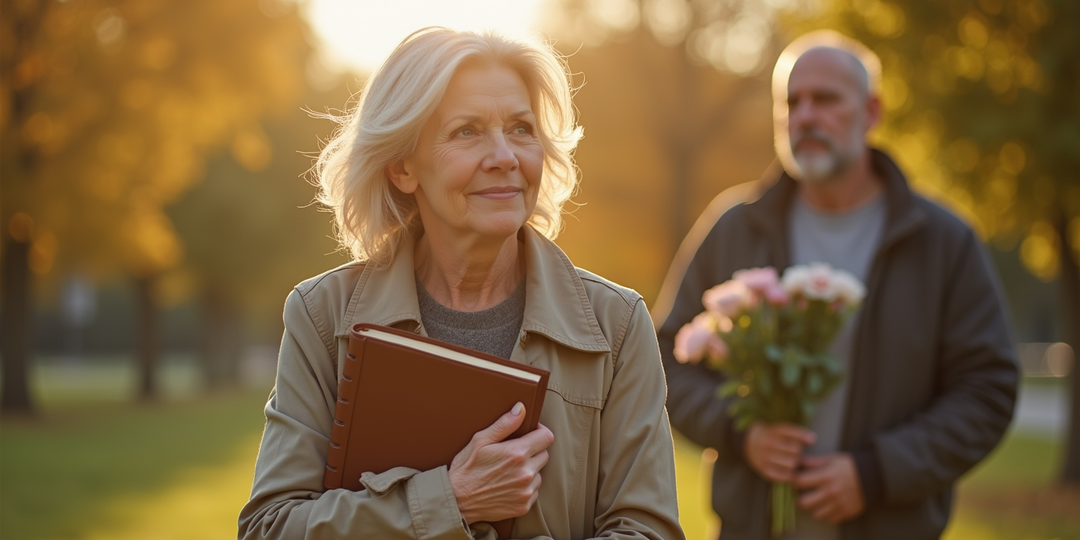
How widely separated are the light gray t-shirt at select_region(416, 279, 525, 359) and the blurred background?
817mm

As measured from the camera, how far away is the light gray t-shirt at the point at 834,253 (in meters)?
4.44

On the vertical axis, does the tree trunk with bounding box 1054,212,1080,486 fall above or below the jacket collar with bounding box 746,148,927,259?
below

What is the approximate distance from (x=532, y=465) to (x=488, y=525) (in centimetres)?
20

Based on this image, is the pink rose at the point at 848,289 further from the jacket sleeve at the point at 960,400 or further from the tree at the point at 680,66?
the tree at the point at 680,66

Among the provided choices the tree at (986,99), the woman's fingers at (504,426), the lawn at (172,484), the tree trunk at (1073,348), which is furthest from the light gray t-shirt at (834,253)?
the tree trunk at (1073,348)

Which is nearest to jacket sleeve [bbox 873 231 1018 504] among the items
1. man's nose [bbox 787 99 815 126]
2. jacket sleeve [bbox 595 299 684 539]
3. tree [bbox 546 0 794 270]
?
man's nose [bbox 787 99 815 126]

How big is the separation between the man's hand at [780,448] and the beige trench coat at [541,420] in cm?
146

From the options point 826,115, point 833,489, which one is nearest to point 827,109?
point 826,115

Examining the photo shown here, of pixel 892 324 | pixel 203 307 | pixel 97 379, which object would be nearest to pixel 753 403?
pixel 892 324

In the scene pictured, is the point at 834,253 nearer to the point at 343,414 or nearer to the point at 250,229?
the point at 343,414

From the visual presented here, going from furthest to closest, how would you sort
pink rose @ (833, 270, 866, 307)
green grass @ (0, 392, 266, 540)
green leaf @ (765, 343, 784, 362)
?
green grass @ (0, 392, 266, 540)
green leaf @ (765, 343, 784, 362)
pink rose @ (833, 270, 866, 307)

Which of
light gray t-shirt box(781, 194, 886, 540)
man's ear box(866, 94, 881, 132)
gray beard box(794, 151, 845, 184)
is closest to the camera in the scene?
light gray t-shirt box(781, 194, 886, 540)

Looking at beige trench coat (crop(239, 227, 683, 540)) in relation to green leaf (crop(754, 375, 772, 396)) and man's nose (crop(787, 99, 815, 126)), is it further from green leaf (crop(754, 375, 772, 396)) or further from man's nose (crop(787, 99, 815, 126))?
man's nose (crop(787, 99, 815, 126))

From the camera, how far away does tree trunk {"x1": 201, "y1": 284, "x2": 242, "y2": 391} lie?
34.2 m
